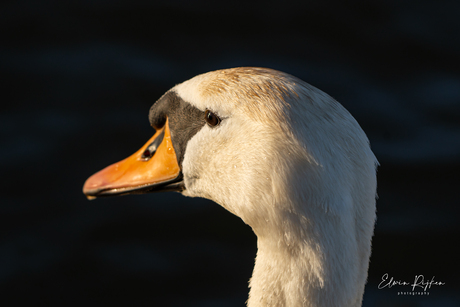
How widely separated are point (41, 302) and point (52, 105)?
1962mm

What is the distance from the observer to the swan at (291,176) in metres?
2.13

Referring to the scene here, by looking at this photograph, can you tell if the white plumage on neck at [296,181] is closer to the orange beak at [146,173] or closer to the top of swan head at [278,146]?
the top of swan head at [278,146]

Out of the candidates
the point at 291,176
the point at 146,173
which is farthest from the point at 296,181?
the point at 146,173

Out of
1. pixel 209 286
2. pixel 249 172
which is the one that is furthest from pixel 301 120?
pixel 209 286

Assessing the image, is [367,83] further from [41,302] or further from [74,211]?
[41,302]

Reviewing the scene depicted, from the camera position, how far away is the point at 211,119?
2475 mm

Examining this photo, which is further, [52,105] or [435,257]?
[52,105]

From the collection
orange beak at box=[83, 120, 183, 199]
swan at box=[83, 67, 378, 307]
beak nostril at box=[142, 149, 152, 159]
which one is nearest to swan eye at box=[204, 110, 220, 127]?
swan at box=[83, 67, 378, 307]

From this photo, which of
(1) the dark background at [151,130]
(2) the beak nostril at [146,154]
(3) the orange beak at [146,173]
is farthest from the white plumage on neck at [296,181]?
(1) the dark background at [151,130]

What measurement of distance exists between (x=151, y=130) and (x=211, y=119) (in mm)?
2648

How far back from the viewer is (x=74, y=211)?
4504mm

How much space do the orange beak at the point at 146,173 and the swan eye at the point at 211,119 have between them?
445mm

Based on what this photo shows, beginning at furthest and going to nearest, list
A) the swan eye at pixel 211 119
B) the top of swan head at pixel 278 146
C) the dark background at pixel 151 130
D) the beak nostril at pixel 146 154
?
1. the dark background at pixel 151 130
2. the beak nostril at pixel 146 154
3. the swan eye at pixel 211 119
4. the top of swan head at pixel 278 146

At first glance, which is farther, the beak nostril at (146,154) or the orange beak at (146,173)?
the beak nostril at (146,154)
